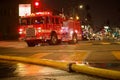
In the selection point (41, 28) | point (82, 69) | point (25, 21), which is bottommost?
point (82, 69)

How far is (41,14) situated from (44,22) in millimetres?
659

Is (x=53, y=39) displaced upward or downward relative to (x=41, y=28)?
downward

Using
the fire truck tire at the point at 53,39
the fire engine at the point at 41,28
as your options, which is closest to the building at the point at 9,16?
the fire engine at the point at 41,28

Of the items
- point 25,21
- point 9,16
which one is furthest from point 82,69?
point 9,16

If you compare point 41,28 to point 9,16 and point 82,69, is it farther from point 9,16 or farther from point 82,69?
point 9,16

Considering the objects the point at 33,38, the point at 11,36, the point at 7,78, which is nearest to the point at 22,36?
the point at 33,38

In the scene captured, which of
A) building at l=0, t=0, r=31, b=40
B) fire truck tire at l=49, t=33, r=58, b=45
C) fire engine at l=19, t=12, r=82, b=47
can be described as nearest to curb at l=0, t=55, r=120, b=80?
fire engine at l=19, t=12, r=82, b=47

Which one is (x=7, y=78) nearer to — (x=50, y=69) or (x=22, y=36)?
(x=50, y=69)

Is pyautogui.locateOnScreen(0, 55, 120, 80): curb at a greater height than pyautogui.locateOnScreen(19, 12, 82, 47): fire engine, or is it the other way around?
pyautogui.locateOnScreen(19, 12, 82, 47): fire engine

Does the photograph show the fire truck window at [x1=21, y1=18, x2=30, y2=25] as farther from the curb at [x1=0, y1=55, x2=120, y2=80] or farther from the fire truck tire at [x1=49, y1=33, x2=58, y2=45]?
the curb at [x1=0, y1=55, x2=120, y2=80]

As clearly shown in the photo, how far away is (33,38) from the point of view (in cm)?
2967

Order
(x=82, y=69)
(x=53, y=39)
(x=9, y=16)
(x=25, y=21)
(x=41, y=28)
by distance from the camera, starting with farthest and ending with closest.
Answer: (x=9, y=16)
(x=53, y=39)
(x=25, y=21)
(x=41, y=28)
(x=82, y=69)

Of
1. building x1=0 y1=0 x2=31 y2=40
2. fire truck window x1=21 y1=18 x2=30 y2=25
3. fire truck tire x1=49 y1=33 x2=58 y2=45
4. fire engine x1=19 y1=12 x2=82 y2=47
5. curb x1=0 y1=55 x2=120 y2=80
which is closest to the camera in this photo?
curb x1=0 y1=55 x2=120 y2=80

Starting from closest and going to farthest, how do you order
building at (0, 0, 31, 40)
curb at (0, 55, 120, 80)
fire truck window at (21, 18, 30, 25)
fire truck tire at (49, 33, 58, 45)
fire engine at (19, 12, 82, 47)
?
curb at (0, 55, 120, 80) → fire engine at (19, 12, 82, 47) → fire truck window at (21, 18, 30, 25) → fire truck tire at (49, 33, 58, 45) → building at (0, 0, 31, 40)
